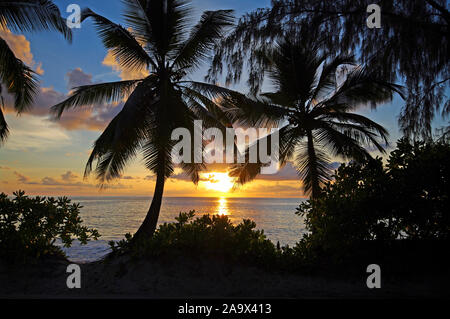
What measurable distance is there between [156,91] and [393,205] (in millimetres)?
8062

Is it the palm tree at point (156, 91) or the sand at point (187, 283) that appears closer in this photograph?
the sand at point (187, 283)

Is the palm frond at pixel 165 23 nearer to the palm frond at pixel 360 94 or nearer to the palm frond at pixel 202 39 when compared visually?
the palm frond at pixel 202 39

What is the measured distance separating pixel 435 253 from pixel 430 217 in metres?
0.92

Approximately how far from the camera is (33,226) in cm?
666

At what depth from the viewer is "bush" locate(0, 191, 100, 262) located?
634 centimetres

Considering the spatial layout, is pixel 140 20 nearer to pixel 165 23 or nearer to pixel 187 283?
pixel 165 23

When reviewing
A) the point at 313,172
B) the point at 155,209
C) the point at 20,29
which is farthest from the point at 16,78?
the point at 313,172

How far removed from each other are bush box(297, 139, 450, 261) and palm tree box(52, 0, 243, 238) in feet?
17.0

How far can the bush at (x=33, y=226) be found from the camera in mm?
6336

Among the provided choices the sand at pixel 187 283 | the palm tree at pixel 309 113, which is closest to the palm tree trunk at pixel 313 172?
the palm tree at pixel 309 113

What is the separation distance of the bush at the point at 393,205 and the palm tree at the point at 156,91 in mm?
5187
